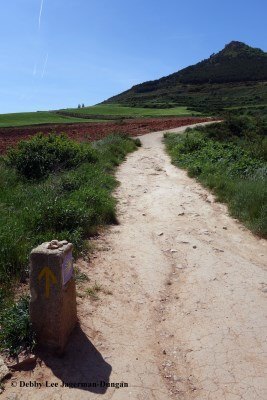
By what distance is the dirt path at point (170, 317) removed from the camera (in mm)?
3617

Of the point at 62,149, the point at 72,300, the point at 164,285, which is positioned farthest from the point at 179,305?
the point at 62,149

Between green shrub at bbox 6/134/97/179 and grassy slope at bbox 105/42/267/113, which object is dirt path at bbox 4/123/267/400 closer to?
green shrub at bbox 6/134/97/179

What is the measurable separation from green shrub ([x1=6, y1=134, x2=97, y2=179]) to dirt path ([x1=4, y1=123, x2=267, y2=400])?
13.1 feet

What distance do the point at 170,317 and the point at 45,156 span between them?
8183mm

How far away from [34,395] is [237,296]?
9.14ft

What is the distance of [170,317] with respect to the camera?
4.77 meters

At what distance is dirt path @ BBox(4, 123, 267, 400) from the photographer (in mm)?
3617

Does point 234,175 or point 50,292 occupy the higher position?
point 50,292

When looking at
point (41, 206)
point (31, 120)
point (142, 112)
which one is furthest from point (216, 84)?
point (41, 206)

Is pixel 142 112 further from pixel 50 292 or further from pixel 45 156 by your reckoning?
pixel 50 292

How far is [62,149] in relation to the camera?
42.2 feet

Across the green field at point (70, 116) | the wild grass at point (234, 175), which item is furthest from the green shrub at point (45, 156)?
the green field at point (70, 116)

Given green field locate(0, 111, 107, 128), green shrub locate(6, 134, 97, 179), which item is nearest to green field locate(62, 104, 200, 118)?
green field locate(0, 111, 107, 128)

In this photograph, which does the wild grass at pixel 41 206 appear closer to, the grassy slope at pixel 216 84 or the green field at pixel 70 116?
the green field at pixel 70 116
